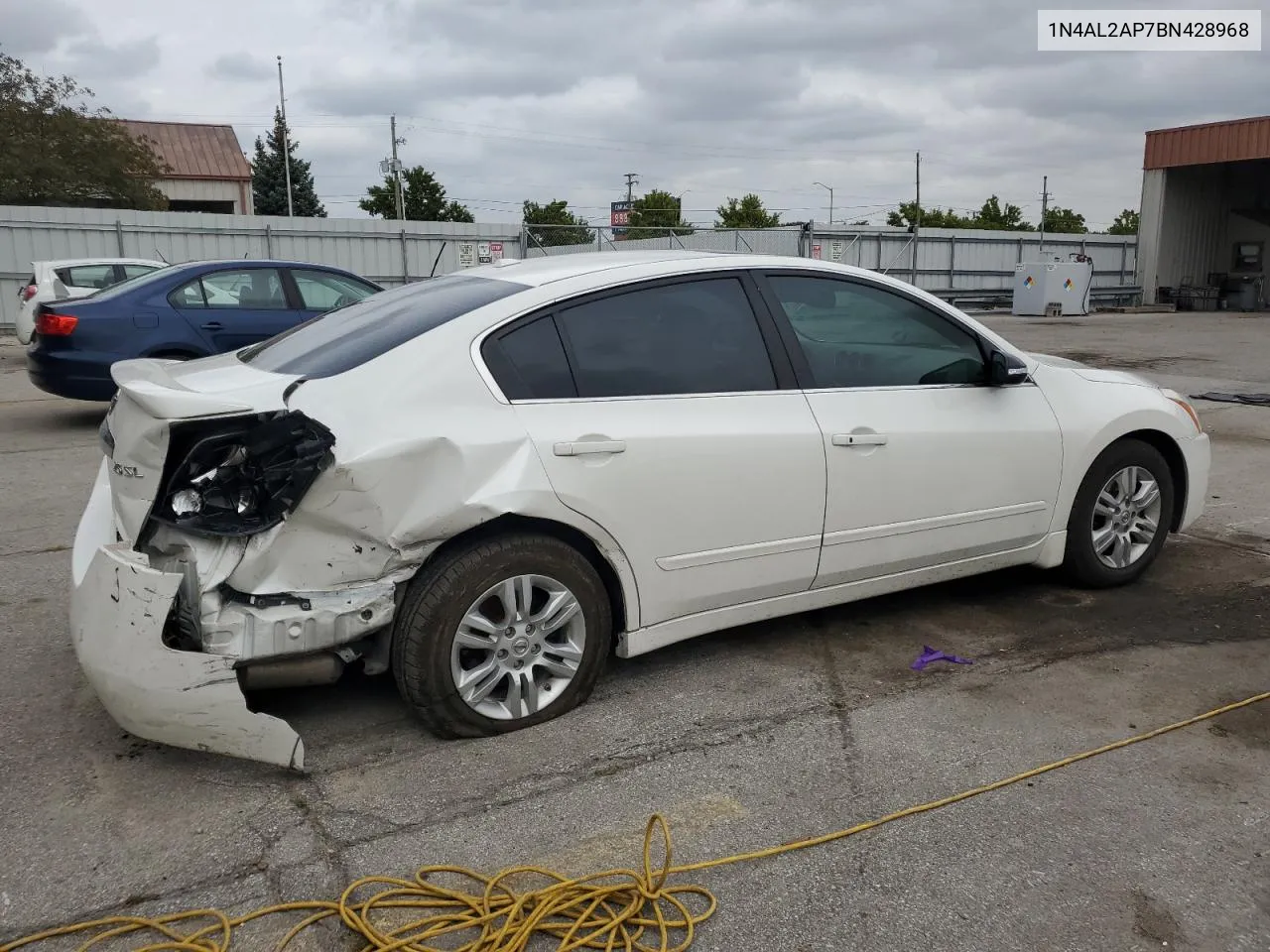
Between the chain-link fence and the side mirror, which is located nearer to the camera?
the side mirror

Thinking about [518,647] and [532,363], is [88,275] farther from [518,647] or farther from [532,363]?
[518,647]

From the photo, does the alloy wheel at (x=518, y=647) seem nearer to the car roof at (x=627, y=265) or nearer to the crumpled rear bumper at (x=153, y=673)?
the crumpled rear bumper at (x=153, y=673)

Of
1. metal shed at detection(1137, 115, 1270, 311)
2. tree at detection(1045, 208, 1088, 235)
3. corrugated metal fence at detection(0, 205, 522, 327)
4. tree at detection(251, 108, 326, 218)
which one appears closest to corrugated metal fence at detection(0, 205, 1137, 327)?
corrugated metal fence at detection(0, 205, 522, 327)

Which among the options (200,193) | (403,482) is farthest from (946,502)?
(200,193)

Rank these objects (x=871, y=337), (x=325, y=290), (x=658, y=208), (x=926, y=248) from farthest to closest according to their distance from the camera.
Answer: (x=658, y=208) < (x=926, y=248) < (x=325, y=290) < (x=871, y=337)

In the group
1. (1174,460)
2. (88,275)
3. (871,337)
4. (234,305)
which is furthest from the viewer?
(88,275)

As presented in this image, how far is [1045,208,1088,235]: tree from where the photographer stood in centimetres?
8850

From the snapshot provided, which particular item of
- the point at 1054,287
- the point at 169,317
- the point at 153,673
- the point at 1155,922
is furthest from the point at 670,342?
the point at 1054,287

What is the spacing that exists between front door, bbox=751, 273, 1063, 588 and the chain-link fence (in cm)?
1915

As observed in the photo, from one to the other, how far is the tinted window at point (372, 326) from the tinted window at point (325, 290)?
5.80 m

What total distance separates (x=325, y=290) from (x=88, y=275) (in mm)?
7682

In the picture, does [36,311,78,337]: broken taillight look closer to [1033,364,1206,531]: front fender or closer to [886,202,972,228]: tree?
[1033,364,1206,531]: front fender

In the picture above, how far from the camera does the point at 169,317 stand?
29.7 feet

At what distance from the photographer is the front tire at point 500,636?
3.28m
